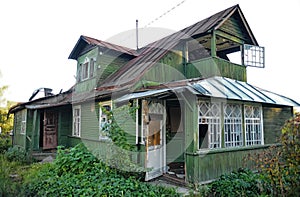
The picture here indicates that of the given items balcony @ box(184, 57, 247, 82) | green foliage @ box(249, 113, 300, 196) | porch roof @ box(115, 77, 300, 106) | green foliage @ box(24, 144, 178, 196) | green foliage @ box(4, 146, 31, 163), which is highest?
balcony @ box(184, 57, 247, 82)

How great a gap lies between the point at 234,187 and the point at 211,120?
2.10m

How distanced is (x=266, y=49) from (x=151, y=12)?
22.3ft

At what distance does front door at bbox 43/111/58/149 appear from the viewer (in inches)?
478

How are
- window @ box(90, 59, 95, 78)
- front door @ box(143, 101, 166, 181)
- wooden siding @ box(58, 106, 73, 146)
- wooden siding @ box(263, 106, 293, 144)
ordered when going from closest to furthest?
front door @ box(143, 101, 166, 181) < wooden siding @ box(263, 106, 293, 144) < window @ box(90, 59, 95, 78) < wooden siding @ box(58, 106, 73, 146)

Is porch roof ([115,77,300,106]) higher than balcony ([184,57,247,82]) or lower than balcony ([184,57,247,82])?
lower

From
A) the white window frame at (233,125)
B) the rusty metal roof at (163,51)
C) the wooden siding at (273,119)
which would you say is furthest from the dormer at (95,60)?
the wooden siding at (273,119)

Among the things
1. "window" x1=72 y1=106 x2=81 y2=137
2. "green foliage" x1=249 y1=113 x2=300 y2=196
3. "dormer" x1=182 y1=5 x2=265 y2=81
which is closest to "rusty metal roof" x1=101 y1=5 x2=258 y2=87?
"dormer" x1=182 y1=5 x2=265 y2=81

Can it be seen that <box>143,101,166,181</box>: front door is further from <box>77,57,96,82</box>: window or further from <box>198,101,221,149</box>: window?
<box>77,57,96,82</box>: window

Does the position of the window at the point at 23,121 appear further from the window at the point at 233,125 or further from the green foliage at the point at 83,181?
the window at the point at 233,125

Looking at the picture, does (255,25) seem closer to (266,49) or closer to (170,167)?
(266,49)

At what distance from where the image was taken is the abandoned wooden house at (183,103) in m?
6.27

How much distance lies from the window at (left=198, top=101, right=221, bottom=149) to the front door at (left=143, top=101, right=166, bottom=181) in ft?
4.78

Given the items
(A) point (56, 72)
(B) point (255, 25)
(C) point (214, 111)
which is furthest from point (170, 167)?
(A) point (56, 72)

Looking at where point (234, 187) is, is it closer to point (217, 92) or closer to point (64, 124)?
point (217, 92)
